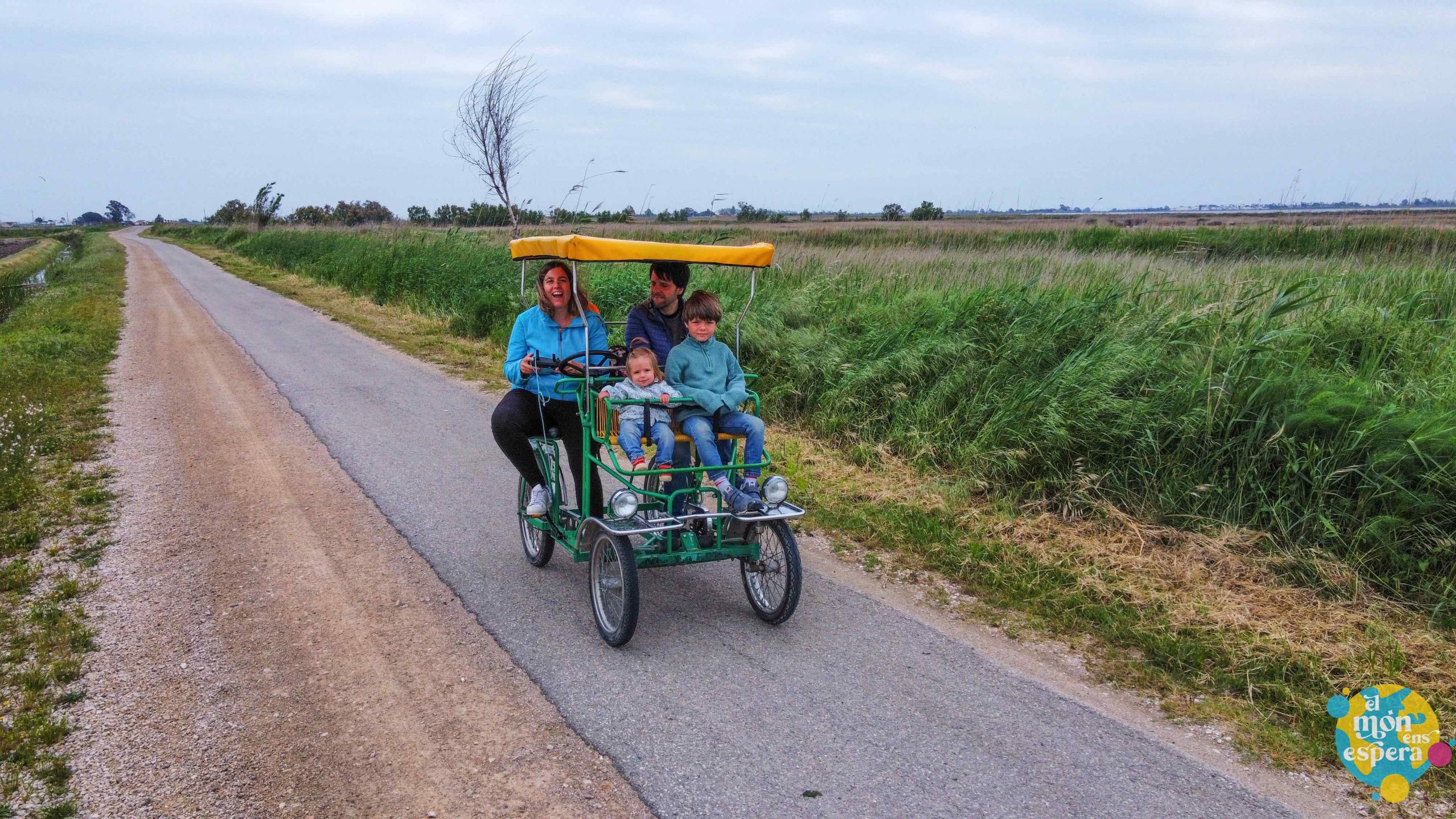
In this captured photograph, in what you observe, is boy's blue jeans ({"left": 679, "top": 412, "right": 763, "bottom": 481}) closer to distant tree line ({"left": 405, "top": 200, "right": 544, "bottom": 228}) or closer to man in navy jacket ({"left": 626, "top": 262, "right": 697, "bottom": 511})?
man in navy jacket ({"left": 626, "top": 262, "right": 697, "bottom": 511})

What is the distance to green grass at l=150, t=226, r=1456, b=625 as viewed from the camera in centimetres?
507

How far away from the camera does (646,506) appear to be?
15.2ft

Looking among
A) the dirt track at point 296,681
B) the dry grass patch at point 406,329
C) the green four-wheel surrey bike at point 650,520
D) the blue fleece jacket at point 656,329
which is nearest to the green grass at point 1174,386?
the green four-wheel surrey bike at point 650,520

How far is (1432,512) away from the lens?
4.93 meters

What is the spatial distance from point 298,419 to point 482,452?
7.54ft

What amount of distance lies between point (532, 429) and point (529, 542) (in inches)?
29.2

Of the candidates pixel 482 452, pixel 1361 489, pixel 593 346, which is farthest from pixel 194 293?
pixel 1361 489

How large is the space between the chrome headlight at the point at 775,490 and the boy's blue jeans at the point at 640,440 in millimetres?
508

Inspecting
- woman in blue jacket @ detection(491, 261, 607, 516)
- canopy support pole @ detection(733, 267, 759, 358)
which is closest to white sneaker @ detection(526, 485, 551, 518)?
woman in blue jacket @ detection(491, 261, 607, 516)

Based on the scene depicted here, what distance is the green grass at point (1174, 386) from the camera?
507 cm

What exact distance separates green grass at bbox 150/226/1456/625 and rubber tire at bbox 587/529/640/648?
3.15 meters

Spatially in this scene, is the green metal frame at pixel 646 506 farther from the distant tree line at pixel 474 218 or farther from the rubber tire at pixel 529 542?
the distant tree line at pixel 474 218

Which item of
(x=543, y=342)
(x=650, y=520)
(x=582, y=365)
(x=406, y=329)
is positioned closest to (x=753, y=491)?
(x=650, y=520)

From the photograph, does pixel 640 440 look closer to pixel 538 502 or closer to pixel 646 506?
pixel 646 506
